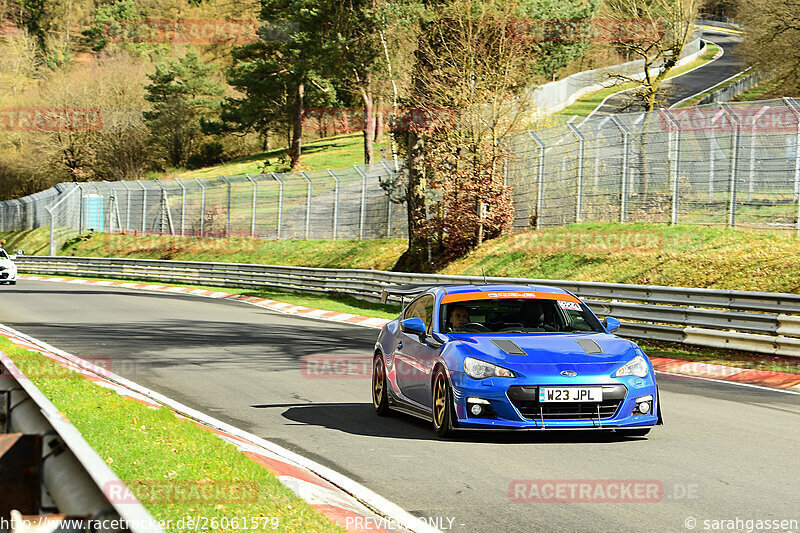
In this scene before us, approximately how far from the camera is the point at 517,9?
3362 centimetres

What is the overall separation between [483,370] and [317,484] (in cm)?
210

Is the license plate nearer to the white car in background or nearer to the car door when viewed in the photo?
the car door

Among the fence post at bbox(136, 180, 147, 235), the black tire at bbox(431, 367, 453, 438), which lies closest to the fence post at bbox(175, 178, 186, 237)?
the fence post at bbox(136, 180, 147, 235)

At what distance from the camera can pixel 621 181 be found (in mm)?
25438

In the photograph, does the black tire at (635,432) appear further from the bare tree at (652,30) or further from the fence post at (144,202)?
the fence post at (144,202)

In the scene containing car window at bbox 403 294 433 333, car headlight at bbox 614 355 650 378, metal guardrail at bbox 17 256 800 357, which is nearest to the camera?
car headlight at bbox 614 355 650 378

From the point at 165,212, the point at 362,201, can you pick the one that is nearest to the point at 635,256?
the point at 362,201

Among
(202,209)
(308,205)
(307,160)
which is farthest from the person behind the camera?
(307,160)

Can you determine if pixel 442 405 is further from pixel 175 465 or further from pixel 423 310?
pixel 175 465

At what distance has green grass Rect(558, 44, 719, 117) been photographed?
64.3 metres

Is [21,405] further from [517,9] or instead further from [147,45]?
[147,45]

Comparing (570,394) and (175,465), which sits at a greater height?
(570,394)

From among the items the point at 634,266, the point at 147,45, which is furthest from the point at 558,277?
the point at 147,45

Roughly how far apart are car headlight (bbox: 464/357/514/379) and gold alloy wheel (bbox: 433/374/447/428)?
0.32 m
